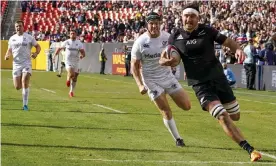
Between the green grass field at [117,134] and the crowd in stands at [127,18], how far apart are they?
15.2 meters

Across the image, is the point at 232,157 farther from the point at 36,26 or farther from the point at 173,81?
the point at 36,26

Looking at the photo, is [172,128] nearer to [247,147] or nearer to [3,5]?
[247,147]

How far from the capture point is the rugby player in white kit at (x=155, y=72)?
14998mm

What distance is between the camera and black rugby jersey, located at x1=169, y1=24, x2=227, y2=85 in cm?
1223

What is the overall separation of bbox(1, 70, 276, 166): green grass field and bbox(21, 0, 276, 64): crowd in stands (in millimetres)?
15171

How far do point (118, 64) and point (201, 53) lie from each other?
4089cm

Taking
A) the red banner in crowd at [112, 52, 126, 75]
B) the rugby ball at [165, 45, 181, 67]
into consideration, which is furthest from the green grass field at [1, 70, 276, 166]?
the red banner in crowd at [112, 52, 126, 75]

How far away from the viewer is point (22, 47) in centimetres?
2248

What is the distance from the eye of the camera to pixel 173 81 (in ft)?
50.0

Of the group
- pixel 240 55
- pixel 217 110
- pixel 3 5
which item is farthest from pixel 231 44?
pixel 3 5

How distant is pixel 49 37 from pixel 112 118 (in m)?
46.1

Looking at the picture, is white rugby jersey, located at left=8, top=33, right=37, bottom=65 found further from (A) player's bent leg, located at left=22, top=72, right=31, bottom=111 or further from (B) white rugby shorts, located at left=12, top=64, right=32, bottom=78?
(A) player's bent leg, located at left=22, top=72, right=31, bottom=111

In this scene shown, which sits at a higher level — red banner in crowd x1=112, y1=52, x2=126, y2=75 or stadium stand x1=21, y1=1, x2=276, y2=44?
stadium stand x1=21, y1=1, x2=276, y2=44

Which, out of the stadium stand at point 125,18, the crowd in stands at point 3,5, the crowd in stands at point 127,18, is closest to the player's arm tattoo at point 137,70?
the crowd in stands at point 127,18
